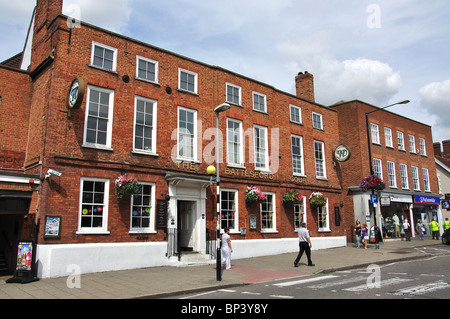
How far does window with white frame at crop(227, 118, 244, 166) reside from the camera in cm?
1845

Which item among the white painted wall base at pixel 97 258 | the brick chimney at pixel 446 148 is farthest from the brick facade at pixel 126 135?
the brick chimney at pixel 446 148

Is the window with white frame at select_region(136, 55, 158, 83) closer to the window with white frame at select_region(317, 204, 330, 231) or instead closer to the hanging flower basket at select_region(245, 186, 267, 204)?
the hanging flower basket at select_region(245, 186, 267, 204)

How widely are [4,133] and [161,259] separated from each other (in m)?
7.92

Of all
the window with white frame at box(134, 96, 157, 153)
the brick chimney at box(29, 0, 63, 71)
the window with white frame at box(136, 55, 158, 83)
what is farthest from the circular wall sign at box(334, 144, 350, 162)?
the brick chimney at box(29, 0, 63, 71)

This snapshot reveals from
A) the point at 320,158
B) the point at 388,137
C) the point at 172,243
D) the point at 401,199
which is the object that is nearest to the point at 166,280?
the point at 172,243

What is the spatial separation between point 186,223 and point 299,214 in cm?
746

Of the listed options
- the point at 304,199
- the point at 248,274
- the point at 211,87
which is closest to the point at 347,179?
the point at 304,199

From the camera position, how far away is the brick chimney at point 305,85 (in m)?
24.7

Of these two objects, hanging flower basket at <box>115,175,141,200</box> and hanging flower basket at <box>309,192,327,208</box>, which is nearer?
hanging flower basket at <box>115,175,141,200</box>

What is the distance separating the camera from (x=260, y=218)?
18719mm

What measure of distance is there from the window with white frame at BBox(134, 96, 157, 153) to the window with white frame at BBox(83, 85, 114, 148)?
1148 millimetres

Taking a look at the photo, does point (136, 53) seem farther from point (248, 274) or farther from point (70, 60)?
point (248, 274)
